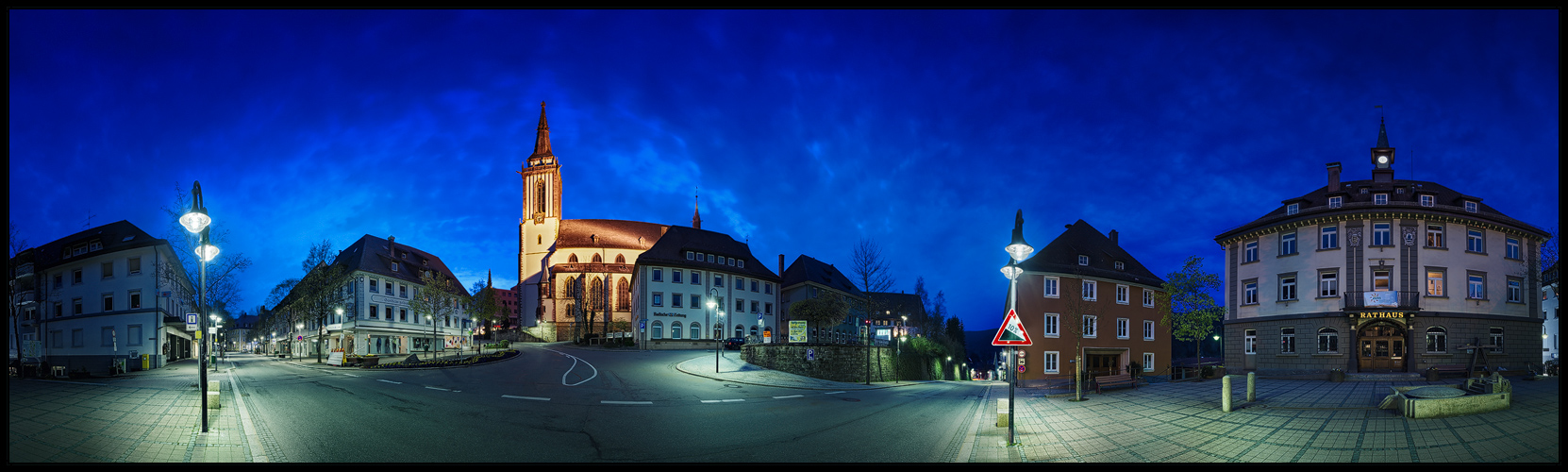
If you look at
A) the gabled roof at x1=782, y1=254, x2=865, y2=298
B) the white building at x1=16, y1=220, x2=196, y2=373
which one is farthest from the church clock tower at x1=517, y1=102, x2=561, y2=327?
the white building at x1=16, y1=220, x2=196, y2=373

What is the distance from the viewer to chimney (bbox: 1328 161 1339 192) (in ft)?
108

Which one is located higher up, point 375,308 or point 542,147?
point 542,147

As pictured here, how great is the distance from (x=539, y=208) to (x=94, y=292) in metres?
89.5

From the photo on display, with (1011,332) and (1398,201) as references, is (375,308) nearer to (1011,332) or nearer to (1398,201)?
(1011,332)

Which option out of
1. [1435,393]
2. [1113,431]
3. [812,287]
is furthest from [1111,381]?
[812,287]

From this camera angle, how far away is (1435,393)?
15234mm

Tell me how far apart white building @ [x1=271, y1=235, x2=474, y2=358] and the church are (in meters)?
19.3

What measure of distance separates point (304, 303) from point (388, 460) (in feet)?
142

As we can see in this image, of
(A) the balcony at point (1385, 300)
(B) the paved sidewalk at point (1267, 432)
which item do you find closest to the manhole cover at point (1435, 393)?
(B) the paved sidewalk at point (1267, 432)

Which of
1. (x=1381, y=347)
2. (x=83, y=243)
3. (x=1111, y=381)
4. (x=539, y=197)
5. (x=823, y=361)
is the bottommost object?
(x=823, y=361)

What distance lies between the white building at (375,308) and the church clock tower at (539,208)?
3400cm

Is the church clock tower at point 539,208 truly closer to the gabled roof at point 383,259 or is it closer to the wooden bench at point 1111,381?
the gabled roof at point 383,259

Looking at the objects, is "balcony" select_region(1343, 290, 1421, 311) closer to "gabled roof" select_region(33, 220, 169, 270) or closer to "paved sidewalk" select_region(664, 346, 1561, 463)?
"paved sidewalk" select_region(664, 346, 1561, 463)

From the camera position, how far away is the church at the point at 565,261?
90.6 m
